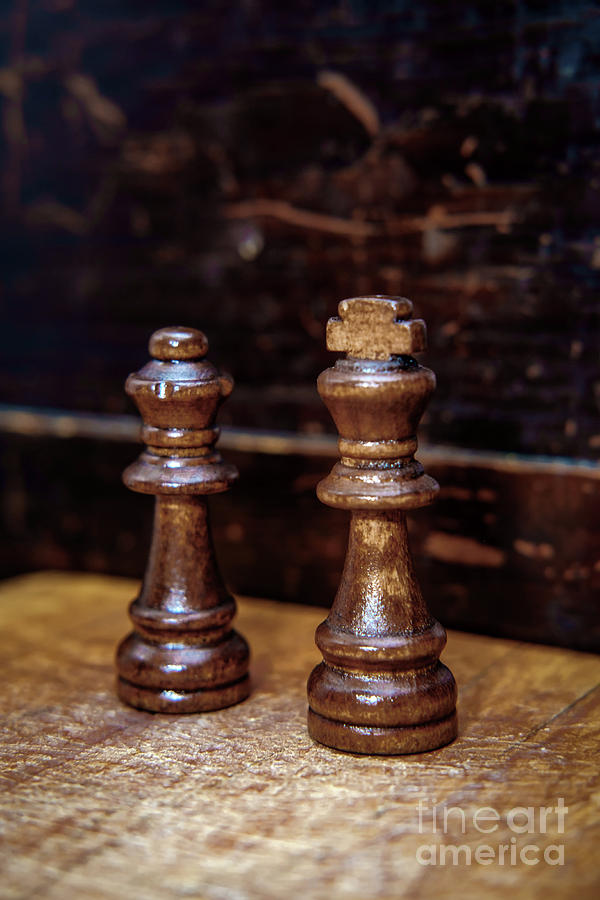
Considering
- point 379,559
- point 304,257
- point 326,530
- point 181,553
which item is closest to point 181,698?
point 181,553

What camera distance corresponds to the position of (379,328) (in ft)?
2.48

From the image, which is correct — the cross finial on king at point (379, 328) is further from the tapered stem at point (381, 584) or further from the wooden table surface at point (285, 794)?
the wooden table surface at point (285, 794)

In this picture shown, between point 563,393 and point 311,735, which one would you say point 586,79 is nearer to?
point 563,393

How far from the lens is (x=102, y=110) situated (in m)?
1.32

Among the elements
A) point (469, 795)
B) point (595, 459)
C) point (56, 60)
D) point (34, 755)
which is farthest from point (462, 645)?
point (56, 60)

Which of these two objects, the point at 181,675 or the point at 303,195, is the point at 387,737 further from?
the point at 303,195

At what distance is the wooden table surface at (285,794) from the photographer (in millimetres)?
604

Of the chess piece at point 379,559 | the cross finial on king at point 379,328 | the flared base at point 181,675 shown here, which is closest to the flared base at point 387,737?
the chess piece at point 379,559

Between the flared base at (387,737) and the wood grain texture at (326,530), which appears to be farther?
the wood grain texture at (326,530)

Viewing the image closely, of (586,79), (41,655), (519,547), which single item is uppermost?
(586,79)

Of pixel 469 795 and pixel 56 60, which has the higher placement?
pixel 56 60

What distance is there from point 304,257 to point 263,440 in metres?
0.22

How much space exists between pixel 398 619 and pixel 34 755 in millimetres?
306

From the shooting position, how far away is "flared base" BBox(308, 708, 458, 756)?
77cm
